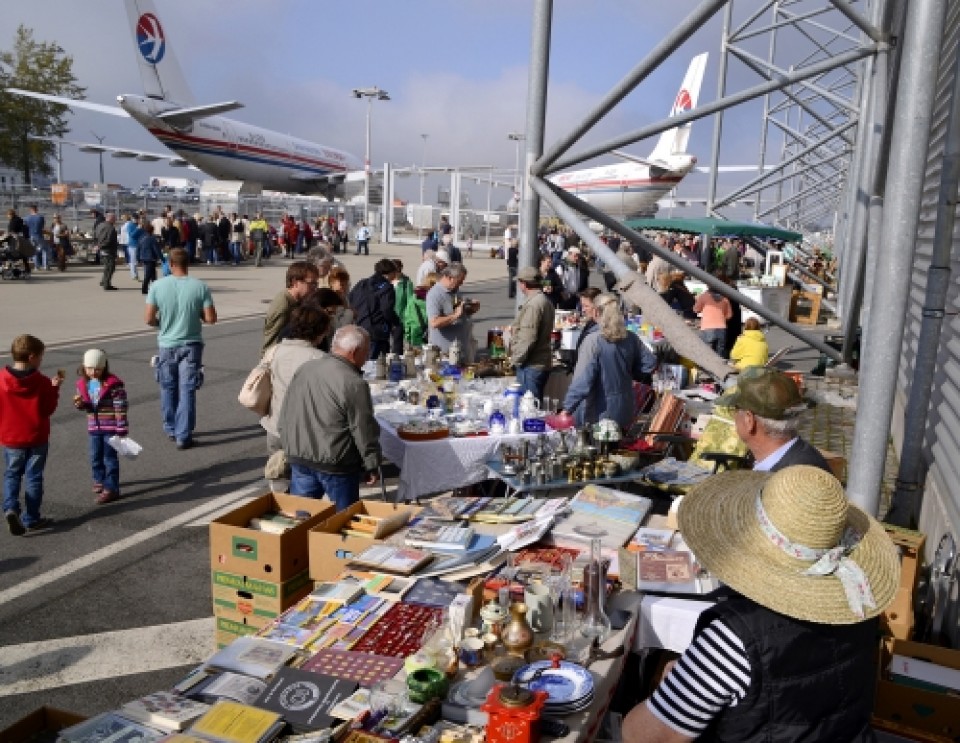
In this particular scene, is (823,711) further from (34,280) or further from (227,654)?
(34,280)

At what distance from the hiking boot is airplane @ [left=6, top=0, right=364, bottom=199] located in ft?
89.1

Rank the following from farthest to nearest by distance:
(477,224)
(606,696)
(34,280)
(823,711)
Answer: (477,224)
(34,280)
(606,696)
(823,711)

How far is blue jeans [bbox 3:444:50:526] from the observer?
604 centimetres

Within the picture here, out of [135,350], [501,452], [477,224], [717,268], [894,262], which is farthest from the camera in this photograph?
[477,224]

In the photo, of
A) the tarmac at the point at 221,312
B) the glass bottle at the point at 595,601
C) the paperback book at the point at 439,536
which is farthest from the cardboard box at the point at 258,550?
the tarmac at the point at 221,312

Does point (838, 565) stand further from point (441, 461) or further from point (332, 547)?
point (441, 461)

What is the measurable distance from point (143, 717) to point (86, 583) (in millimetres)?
3099

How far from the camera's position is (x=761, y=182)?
16.2 m

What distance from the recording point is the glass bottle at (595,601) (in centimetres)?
337

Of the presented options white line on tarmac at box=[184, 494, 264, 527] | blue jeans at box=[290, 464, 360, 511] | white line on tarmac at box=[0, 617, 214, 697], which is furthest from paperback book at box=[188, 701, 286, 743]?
white line on tarmac at box=[184, 494, 264, 527]

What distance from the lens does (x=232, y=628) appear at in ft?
14.1

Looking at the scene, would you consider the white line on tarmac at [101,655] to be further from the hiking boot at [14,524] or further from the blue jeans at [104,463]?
the blue jeans at [104,463]

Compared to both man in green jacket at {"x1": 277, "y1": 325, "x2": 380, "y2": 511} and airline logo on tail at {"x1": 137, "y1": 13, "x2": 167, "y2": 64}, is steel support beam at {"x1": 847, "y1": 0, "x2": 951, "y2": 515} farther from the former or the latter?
airline logo on tail at {"x1": 137, "y1": 13, "x2": 167, "y2": 64}

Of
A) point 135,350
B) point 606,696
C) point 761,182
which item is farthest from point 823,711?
point 761,182
